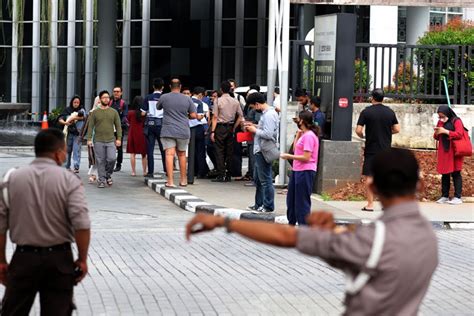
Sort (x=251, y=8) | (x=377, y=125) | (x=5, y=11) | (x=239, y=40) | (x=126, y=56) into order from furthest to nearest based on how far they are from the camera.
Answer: (x=5, y=11), (x=126, y=56), (x=239, y=40), (x=251, y=8), (x=377, y=125)

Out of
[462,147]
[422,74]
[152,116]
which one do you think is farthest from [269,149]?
[422,74]

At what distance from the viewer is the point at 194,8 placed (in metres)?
48.0

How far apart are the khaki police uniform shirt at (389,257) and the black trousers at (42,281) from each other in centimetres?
215

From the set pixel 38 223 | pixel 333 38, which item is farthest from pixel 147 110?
pixel 38 223

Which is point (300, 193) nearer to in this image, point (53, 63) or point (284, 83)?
point (284, 83)

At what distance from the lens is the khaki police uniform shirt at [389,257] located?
15.2 ft

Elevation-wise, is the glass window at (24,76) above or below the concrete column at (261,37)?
below

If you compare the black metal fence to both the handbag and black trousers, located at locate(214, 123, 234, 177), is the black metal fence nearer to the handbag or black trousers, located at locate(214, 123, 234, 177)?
black trousers, located at locate(214, 123, 234, 177)

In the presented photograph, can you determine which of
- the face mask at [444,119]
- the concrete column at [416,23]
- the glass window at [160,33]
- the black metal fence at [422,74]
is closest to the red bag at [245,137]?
the face mask at [444,119]

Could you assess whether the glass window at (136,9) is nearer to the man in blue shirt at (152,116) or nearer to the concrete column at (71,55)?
the concrete column at (71,55)

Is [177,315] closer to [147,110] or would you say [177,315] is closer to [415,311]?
[415,311]

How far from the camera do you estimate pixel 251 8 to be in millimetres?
47375

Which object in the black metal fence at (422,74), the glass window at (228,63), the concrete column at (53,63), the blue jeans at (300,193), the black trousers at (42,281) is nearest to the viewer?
the black trousers at (42,281)

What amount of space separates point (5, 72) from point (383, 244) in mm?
51492
